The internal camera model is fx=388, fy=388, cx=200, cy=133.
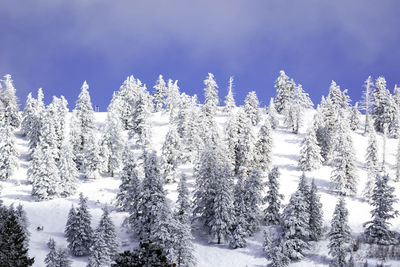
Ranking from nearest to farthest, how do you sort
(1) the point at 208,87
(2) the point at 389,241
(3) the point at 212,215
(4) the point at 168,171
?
(2) the point at 389,241, (3) the point at 212,215, (4) the point at 168,171, (1) the point at 208,87

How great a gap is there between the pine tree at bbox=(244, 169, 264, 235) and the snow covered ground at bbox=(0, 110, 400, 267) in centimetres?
144

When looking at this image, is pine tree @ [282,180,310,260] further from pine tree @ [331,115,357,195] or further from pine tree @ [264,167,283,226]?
pine tree @ [331,115,357,195]

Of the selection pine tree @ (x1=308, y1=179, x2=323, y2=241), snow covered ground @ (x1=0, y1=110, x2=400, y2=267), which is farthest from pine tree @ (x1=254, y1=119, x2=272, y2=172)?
pine tree @ (x1=308, y1=179, x2=323, y2=241)

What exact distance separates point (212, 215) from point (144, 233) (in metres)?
9.30

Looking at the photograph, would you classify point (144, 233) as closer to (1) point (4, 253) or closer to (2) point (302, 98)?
(1) point (4, 253)

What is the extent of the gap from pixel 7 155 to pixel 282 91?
7315cm

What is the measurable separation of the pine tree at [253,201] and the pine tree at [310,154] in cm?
2118

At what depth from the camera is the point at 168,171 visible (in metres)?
63.1

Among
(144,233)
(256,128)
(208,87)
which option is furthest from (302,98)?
(144,233)

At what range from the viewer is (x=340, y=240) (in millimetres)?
40875

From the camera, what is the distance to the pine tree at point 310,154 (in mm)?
69188

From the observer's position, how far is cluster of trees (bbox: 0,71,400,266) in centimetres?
4197

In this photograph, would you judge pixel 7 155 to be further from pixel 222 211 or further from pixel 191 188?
pixel 222 211

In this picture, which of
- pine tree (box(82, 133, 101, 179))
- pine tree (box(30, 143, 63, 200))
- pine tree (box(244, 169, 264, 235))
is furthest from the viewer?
pine tree (box(82, 133, 101, 179))
